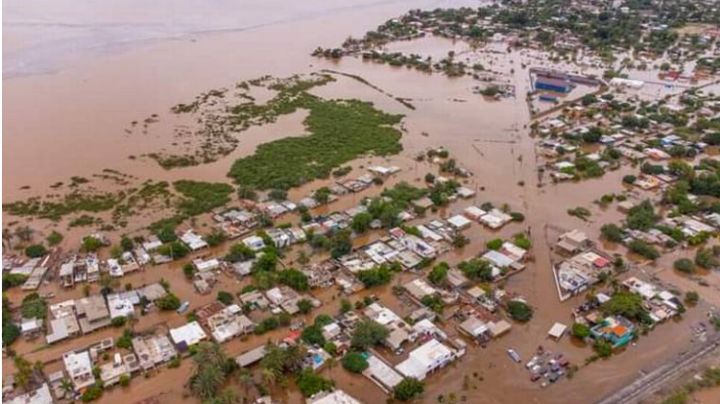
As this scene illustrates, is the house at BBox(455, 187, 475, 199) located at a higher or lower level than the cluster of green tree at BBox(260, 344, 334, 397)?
higher

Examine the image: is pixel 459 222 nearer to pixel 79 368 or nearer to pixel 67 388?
pixel 79 368

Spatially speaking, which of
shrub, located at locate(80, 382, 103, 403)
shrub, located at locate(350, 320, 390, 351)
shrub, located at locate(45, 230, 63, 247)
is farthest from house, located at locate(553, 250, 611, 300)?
shrub, located at locate(45, 230, 63, 247)

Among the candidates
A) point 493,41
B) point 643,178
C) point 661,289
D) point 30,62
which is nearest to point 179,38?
point 30,62

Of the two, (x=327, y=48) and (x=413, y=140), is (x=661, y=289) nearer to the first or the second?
(x=413, y=140)

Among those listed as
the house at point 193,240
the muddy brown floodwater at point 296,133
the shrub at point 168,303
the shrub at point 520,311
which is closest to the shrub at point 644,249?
the muddy brown floodwater at point 296,133

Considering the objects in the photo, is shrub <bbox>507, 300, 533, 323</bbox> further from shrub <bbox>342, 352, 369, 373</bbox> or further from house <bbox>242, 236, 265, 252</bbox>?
house <bbox>242, 236, 265, 252</bbox>

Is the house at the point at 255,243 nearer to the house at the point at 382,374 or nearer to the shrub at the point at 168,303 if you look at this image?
the shrub at the point at 168,303
